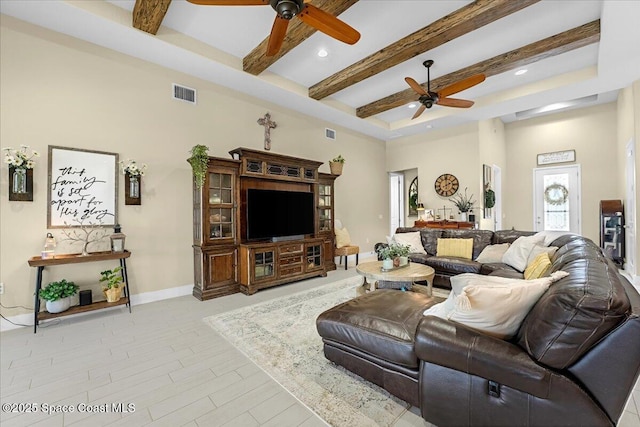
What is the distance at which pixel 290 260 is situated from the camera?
16.0 ft

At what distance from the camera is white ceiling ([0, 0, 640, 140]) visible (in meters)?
3.16

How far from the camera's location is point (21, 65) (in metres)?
3.15

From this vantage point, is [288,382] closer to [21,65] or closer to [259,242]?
[259,242]

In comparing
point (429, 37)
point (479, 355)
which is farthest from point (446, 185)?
point (479, 355)

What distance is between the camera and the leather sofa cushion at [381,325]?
68.9 inches

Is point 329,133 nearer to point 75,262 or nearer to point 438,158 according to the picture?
point 438,158

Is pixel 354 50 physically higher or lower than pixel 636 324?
higher

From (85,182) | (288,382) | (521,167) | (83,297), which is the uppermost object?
(521,167)

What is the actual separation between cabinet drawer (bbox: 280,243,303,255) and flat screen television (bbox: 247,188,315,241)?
179 millimetres

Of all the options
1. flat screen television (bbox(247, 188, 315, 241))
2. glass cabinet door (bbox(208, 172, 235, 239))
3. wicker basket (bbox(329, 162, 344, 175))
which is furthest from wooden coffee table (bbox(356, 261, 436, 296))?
wicker basket (bbox(329, 162, 344, 175))

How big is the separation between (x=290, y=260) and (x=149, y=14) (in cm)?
375

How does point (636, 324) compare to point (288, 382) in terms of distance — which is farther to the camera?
point (288, 382)

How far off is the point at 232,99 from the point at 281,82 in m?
0.89

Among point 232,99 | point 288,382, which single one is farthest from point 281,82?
point 288,382
